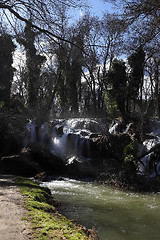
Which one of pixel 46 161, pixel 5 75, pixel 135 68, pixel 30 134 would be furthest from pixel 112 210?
pixel 5 75

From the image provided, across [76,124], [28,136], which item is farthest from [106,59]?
[28,136]

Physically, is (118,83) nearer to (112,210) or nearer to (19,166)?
(19,166)

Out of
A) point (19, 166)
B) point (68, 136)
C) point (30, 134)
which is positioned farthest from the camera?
point (30, 134)

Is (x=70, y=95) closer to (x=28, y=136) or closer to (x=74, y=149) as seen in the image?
(x=28, y=136)

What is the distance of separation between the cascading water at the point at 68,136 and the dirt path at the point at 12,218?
8.70 m

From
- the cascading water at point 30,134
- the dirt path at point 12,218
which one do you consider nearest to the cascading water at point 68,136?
the cascading water at point 30,134

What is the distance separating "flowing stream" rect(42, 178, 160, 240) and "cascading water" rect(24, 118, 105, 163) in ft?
15.9

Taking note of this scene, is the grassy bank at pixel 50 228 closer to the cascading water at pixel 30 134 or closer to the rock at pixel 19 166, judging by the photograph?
the rock at pixel 19 166

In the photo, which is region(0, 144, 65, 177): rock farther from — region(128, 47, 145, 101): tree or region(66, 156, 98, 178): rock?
region(128, 47, 145, 101): tree

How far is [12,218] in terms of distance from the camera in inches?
151

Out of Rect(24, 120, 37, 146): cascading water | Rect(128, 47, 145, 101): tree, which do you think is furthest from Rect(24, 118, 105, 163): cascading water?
Rect(128, 47, 145, 101): tree

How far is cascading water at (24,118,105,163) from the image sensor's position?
586 inches

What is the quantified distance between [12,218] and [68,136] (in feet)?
39.5

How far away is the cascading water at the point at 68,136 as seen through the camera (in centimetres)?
1488
